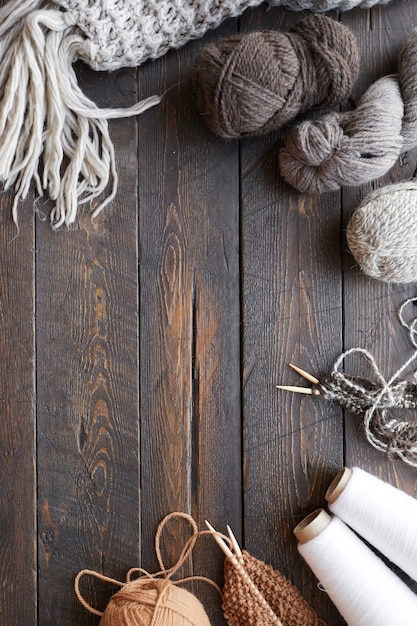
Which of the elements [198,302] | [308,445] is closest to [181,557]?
[308,445]

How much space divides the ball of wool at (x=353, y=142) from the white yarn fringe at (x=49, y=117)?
264 millimetres

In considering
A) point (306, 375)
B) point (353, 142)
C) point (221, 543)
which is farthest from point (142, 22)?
point (221, 543)

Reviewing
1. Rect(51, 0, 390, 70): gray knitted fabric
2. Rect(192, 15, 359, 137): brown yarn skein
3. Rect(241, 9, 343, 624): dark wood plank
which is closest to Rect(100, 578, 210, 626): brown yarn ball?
Rect(241, 9, 343, 624): dark wood plank

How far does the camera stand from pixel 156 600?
948 mm

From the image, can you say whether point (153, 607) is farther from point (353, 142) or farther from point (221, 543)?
point (353, 142)

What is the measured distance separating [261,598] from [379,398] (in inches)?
14.0

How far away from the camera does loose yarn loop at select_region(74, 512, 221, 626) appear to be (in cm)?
94

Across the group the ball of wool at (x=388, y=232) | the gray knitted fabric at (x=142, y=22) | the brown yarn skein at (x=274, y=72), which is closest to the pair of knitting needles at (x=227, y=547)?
the ball of wool at (x=388, y=232)

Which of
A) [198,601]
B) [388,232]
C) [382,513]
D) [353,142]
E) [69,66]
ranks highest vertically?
[69,66]

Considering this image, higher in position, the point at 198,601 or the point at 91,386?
the point at 91,386

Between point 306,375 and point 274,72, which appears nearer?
point 274,72

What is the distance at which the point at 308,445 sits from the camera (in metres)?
1.03

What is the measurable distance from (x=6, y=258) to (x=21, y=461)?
13.0 inches

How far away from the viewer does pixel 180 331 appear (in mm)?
1038
